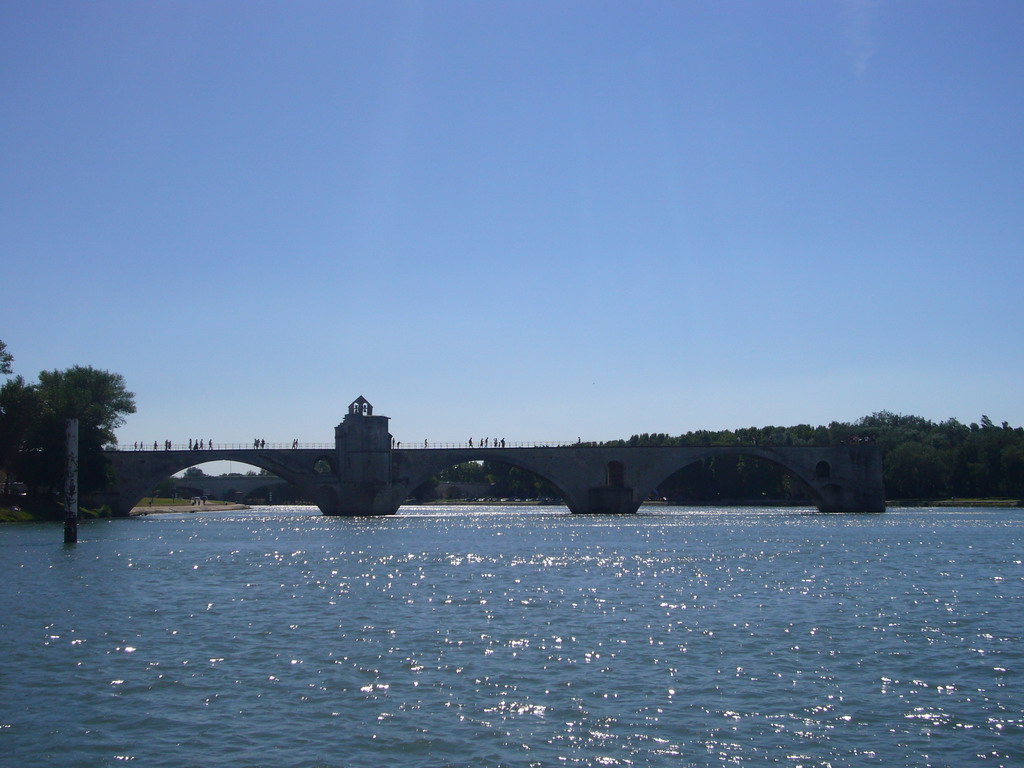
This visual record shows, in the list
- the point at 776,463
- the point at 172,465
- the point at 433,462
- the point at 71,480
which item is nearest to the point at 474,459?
the point at 433,462

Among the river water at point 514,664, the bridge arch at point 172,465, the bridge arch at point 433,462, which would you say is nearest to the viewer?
the river water at point 514,664

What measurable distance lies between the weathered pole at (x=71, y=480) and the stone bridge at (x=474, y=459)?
1331 inches

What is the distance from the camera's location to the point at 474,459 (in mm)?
81625

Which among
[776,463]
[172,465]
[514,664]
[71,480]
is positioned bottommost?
[514,664]

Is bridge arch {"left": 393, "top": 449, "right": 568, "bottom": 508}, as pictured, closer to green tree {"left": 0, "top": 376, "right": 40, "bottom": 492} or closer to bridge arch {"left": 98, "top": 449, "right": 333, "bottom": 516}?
bridge arch {"left": 98, "top": 449, "right": 333, "bottom": 516}

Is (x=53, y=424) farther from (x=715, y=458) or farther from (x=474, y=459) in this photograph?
(x=715, y=458)

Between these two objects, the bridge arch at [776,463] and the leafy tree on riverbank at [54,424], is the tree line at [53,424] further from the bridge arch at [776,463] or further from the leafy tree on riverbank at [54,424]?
the bridge arch at [776,463]

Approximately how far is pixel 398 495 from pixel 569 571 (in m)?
49.3

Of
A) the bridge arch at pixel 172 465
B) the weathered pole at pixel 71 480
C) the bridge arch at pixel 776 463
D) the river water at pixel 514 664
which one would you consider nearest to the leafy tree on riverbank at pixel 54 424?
the bridge arch at pixel 172 465

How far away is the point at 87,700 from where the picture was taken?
14.8 meters

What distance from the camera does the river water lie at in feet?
40.8

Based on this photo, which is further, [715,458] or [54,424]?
[715,458]

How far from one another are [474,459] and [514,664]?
64.6 m

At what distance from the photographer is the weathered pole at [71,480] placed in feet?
137
